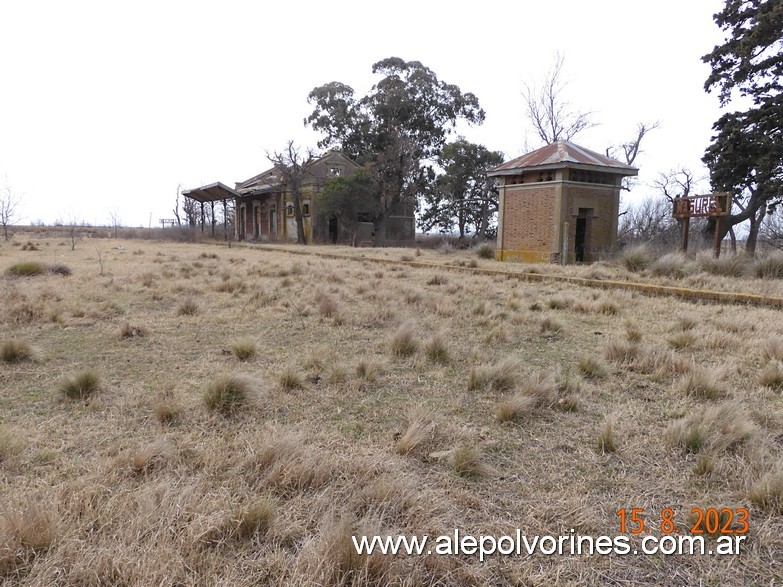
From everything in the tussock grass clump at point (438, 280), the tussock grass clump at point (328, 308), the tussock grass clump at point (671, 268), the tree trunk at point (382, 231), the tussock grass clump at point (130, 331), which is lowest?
the tussock grass clump at point (130, 331)

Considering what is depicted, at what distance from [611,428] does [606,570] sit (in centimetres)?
133

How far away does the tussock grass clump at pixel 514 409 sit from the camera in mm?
3559

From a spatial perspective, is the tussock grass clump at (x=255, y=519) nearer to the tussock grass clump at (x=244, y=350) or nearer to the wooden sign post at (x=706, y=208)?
the tussock grass clump at (x=244, y=350)

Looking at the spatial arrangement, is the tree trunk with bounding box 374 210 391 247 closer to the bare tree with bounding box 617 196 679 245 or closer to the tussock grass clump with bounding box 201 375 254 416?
the bare tree with bounding box 617 196 679 245

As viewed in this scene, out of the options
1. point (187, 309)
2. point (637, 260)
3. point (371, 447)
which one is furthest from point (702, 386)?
point (637, 260)

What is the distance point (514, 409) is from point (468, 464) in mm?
904

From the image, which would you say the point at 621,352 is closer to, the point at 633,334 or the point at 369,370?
the point at 633,334

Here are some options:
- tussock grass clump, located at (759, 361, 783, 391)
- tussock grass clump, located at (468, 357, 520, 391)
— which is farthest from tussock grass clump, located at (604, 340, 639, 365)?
tussock grass clump, located at (468, 357, 520, 391)

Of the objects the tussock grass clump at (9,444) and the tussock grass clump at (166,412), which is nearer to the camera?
the tussock grass clump at (9,444)

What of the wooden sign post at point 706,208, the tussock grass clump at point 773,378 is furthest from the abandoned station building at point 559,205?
the tussock grass clump at point 773,378

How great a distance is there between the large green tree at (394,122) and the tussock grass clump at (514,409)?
33061 mm

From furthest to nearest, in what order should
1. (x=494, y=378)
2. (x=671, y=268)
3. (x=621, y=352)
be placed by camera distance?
(x=671, y=268)
(x=621, y=352)
(x=494, y=378)

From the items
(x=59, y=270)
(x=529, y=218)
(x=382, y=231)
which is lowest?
(x=59, y=270)

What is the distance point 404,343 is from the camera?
17.9 feet
